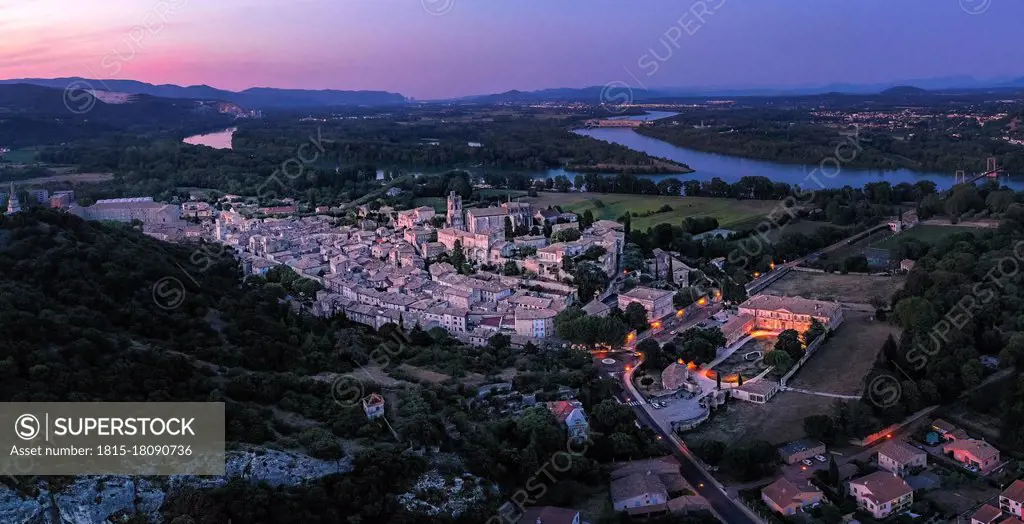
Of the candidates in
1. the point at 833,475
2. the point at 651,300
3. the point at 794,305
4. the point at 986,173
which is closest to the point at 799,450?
the point at 833,475

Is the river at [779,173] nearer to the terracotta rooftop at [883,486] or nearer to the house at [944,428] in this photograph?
the house at [944,428]

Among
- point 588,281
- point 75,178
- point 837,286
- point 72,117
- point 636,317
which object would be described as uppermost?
point 72,117

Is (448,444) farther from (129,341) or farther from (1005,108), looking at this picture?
(1005,108)

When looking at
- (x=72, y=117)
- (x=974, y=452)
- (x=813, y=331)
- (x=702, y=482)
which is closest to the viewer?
(x=702, y=482)

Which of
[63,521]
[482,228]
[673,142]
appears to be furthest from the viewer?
[673,142]

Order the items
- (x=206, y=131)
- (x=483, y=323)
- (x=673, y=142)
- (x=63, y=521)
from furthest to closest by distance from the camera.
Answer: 1. (x=206, y=131)
2. (x=673, y=142)
3. (x=483, y=323)
4. (x=63, y=521)

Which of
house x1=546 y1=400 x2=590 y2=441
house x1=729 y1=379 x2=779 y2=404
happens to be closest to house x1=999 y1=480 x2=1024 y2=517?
house x1=729 y1=379 x2=779 y2=404

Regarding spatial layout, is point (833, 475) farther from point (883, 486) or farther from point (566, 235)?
point (566, 235)

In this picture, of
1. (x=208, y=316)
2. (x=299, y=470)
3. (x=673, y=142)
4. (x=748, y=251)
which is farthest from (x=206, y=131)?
(x=299, y=470)
